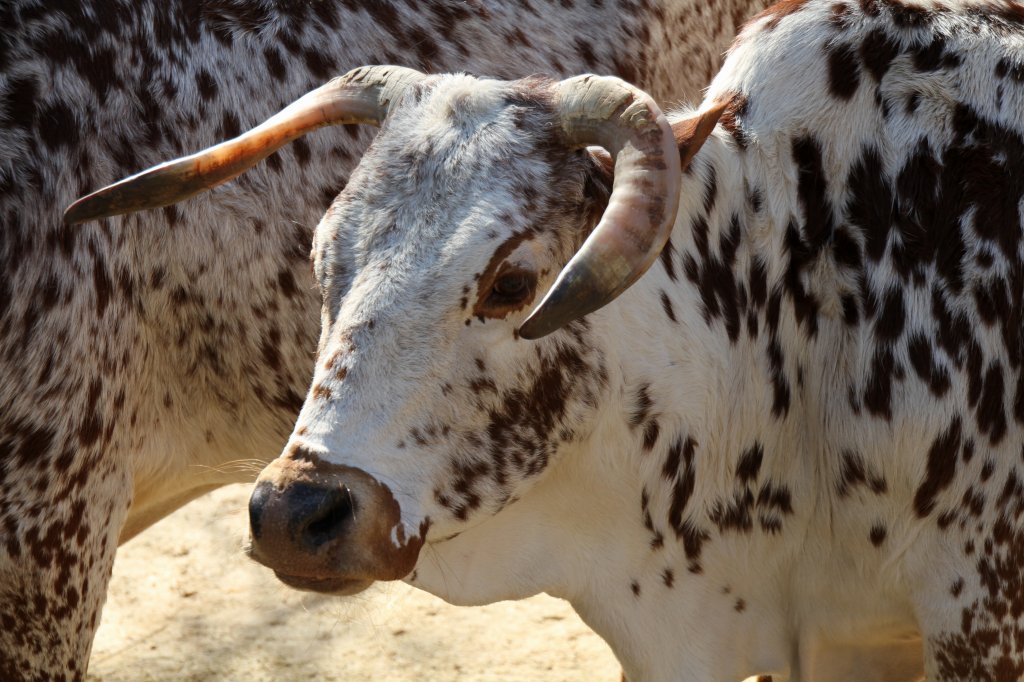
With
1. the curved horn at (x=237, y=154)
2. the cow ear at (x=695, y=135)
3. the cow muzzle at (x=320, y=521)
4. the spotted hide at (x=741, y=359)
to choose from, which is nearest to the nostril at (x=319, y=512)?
the cow muzzle at (x=320, y=521)

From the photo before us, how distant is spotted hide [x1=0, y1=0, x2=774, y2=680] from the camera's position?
11.0ft

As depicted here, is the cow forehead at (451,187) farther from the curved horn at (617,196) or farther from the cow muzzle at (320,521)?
the cow muzzle at (320,521)

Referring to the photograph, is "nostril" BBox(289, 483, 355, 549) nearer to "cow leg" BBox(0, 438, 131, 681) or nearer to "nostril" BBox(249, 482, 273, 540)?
"nostril" BBox(249, 482, 273, 540)

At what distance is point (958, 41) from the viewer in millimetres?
2971

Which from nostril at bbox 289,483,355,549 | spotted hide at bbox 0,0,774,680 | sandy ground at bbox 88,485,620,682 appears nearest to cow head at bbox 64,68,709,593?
nostril at bbox 289,483,355,549

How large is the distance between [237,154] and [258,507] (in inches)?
31.4

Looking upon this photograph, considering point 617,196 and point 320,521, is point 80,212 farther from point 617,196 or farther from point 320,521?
point 617,196

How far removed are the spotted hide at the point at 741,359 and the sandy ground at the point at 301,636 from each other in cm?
153

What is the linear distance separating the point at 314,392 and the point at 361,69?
0.77 m

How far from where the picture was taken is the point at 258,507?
2.42 m

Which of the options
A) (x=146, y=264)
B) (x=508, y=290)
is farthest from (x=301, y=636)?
(x=508, y=290)

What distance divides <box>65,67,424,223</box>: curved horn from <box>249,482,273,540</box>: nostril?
0.73 meters

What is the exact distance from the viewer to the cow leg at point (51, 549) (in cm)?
332

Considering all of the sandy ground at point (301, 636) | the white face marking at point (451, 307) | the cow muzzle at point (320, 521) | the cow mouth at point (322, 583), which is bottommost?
the sandy ground at point (301, 636)
